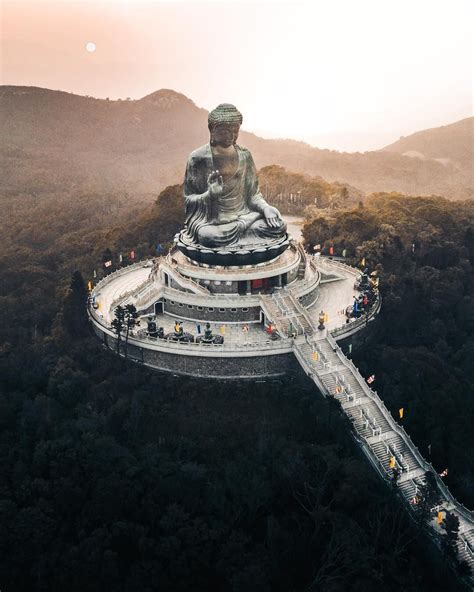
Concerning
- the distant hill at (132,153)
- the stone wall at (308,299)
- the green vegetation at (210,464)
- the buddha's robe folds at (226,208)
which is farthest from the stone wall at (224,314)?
the distant hill at (132,153)

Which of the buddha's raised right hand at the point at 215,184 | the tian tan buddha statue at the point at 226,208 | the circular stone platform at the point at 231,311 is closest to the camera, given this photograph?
the circular stone platform at the point at 231,311

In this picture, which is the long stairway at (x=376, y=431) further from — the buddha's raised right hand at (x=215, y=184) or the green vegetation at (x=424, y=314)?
the buddha's raised right hand at (x=215, y=184)

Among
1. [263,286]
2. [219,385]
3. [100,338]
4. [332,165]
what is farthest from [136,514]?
[332,165]

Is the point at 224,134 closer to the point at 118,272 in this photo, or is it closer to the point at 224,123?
the point at 224,123

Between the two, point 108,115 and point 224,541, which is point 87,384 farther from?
point 108,115

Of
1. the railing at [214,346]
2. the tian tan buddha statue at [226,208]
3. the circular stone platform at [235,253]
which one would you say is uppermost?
the tian tan buddha statue at [226,208]

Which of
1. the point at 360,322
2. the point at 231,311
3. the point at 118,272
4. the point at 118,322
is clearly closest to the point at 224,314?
the point at 231,311

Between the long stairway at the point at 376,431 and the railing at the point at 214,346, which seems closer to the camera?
the long stairway at the point at 376,431
